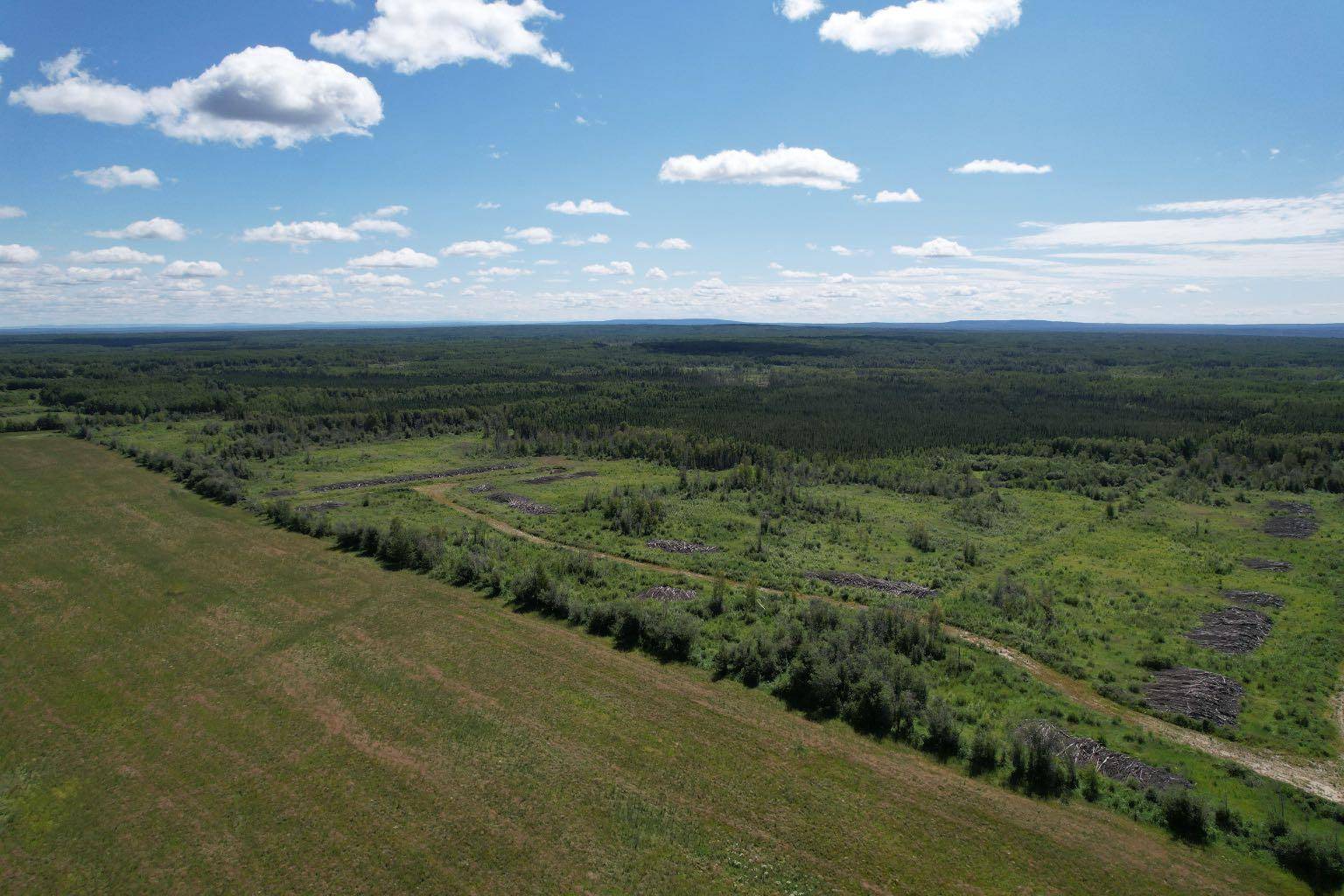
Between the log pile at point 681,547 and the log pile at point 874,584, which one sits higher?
the log pile at point 681,547

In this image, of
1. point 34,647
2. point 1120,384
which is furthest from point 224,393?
point 1120,384

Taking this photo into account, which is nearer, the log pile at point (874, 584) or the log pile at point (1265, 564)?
the log pile at point (874, 584)

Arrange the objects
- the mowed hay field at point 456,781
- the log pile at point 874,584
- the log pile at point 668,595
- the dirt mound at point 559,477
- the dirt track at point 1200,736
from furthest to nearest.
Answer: the dirt mound at point 559,477 → the log pile at point 874,584 → the log pile at point 668,595 → the dirt track at point 1200,736 → the mowed hay field at point 456,781

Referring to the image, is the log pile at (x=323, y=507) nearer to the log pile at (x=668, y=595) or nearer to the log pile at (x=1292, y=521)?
the log pile at (x=668, y=595)

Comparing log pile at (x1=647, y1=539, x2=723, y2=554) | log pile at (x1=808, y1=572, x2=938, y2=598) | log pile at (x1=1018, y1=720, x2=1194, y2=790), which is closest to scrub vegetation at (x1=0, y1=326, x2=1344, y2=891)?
log pile at (x1=1018, y1=720, x2=1194, y2=790)

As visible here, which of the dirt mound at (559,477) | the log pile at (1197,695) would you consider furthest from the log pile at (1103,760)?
the dirt mound at (559,477)

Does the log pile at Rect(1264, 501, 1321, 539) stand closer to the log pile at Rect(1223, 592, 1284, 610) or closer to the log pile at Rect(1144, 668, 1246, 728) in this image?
the log pile at Rect(1223, 592, 1284, 610)

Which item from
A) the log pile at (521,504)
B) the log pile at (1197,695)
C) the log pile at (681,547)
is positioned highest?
the log pile at (521,504)

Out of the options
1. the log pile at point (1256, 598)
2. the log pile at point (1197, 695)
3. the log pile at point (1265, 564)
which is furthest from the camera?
the log pile at point (1265, 564)
